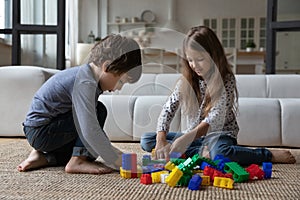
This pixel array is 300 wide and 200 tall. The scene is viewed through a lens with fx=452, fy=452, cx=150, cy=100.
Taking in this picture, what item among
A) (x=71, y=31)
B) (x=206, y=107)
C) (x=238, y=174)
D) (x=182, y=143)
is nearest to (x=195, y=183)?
(x=238, y=174)

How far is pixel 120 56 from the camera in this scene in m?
1.28

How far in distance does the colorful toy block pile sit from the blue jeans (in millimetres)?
144

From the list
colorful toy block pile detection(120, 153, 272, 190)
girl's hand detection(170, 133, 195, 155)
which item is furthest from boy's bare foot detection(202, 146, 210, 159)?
colorful toy block pile detection(120, 153, 272, 190)

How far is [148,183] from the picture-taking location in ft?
3.74

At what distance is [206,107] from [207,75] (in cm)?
12

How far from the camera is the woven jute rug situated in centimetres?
101

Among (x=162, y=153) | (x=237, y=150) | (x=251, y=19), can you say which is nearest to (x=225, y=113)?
(x=237, y=150)

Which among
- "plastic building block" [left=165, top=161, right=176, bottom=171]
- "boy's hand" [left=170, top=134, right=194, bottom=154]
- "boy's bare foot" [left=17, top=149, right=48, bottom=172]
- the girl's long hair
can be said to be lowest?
"boy's bare foot" [left=17, top=149, right=48, bottom=172]

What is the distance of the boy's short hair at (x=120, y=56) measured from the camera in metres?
1.27

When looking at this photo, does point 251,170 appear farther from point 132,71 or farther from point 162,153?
point 132,71

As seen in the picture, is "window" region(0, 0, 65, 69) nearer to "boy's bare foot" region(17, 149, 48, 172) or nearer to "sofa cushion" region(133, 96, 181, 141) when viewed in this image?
"sofa cushion" region(133, 96, 181, 141)

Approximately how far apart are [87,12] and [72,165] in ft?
18.1

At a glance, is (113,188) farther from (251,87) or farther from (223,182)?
(251,87)

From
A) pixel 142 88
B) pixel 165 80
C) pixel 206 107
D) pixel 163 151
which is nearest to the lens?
pixel 163 151
